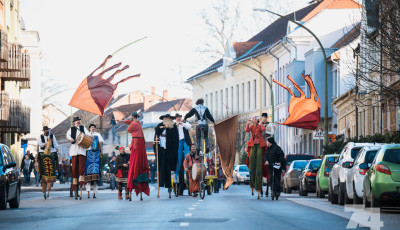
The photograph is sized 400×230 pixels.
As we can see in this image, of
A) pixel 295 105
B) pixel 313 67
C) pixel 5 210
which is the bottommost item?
pixel 5 210

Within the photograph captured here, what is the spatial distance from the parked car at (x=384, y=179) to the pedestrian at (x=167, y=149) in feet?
→ 26.5

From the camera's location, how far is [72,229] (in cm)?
1457

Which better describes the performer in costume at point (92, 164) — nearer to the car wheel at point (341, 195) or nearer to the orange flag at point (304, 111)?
the car wheel at point (341, 195)

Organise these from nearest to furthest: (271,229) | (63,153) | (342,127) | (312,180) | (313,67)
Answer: (271,229) → (312,180) → (342,127) → (313,67) → (63,153)

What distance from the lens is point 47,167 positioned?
26719 millimetres

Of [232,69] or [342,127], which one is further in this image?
[232,69]

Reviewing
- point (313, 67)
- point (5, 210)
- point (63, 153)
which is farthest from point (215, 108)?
point (5, 210)

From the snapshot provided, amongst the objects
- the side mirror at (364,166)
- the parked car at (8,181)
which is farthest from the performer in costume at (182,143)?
the side mirror at (364,166)

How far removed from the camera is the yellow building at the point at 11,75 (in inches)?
1865

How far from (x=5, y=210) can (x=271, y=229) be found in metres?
8.50

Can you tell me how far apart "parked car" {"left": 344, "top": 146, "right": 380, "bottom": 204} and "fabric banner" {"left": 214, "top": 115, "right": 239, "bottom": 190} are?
604 cm

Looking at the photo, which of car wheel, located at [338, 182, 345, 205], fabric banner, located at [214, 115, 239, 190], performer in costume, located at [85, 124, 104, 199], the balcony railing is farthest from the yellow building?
car wheel, located at [338, 182, 345, 205]

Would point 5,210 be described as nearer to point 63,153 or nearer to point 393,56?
point 393,56

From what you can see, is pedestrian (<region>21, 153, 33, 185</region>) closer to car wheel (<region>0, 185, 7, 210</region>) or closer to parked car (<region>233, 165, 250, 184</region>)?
parked car (<region>233, 165, 250, 184</region>)
